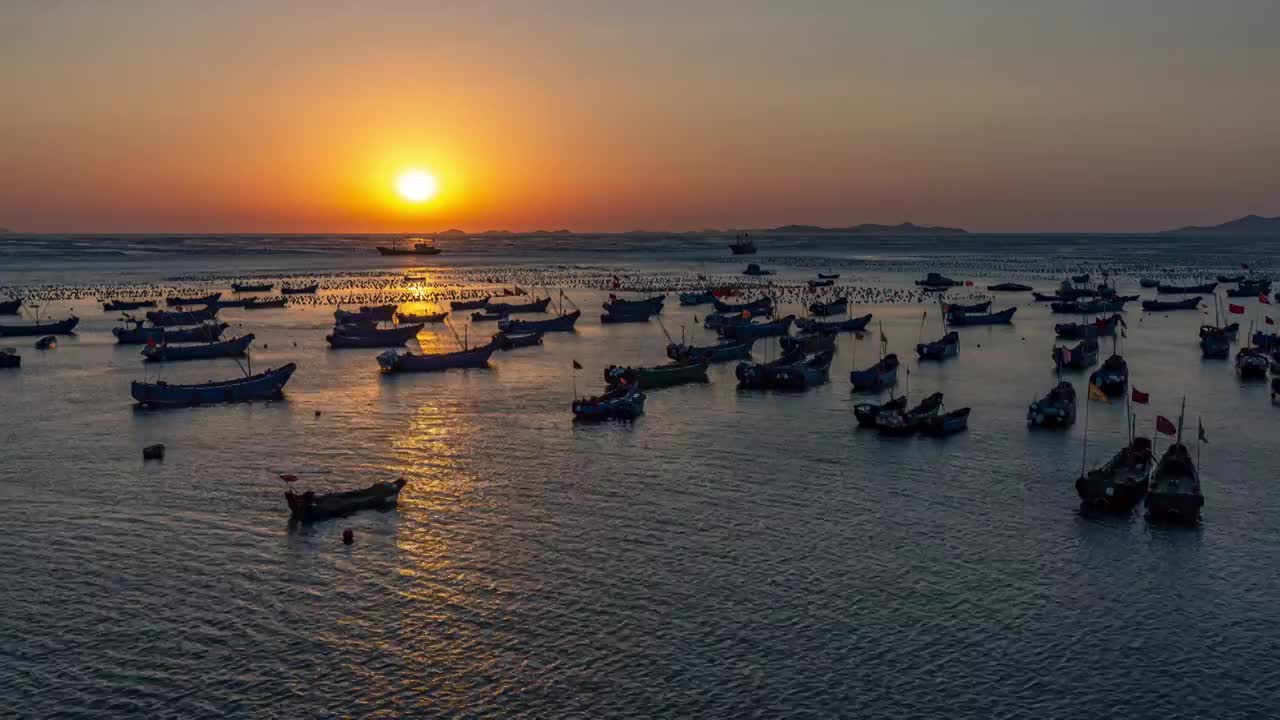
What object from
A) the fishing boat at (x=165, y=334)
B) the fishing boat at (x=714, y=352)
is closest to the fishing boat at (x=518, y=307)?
the fishing boat at (x=165, y=334)

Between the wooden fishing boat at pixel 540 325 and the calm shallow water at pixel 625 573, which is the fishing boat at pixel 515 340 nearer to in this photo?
the wooden fishing boat at pixel 540 325

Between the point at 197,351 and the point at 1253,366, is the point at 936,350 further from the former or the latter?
the point at 197,351

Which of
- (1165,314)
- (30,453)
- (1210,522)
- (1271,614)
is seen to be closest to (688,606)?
(1271,614)

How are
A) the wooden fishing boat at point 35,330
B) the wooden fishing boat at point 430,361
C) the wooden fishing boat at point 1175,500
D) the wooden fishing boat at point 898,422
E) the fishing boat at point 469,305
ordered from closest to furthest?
the wooden fishing boat at point 1175,500 < the wooden fishing boat at point 898,422 < the wooden fishing boat at point 430,361 < the wooden fishing boat at point 35,330 < the fishing boat at point 469,305

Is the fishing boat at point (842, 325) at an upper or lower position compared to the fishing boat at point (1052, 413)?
upper

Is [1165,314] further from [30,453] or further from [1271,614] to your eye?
[30,453]

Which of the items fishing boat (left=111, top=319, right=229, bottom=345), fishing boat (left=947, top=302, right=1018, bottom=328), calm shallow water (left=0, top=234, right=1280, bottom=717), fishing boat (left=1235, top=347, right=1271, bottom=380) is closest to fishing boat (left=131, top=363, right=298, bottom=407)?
calm shallow water (left=0, top=234, right=1280, bottom=717)

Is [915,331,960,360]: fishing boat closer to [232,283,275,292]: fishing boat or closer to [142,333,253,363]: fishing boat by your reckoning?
[142,333,253,363]: fishing boat
